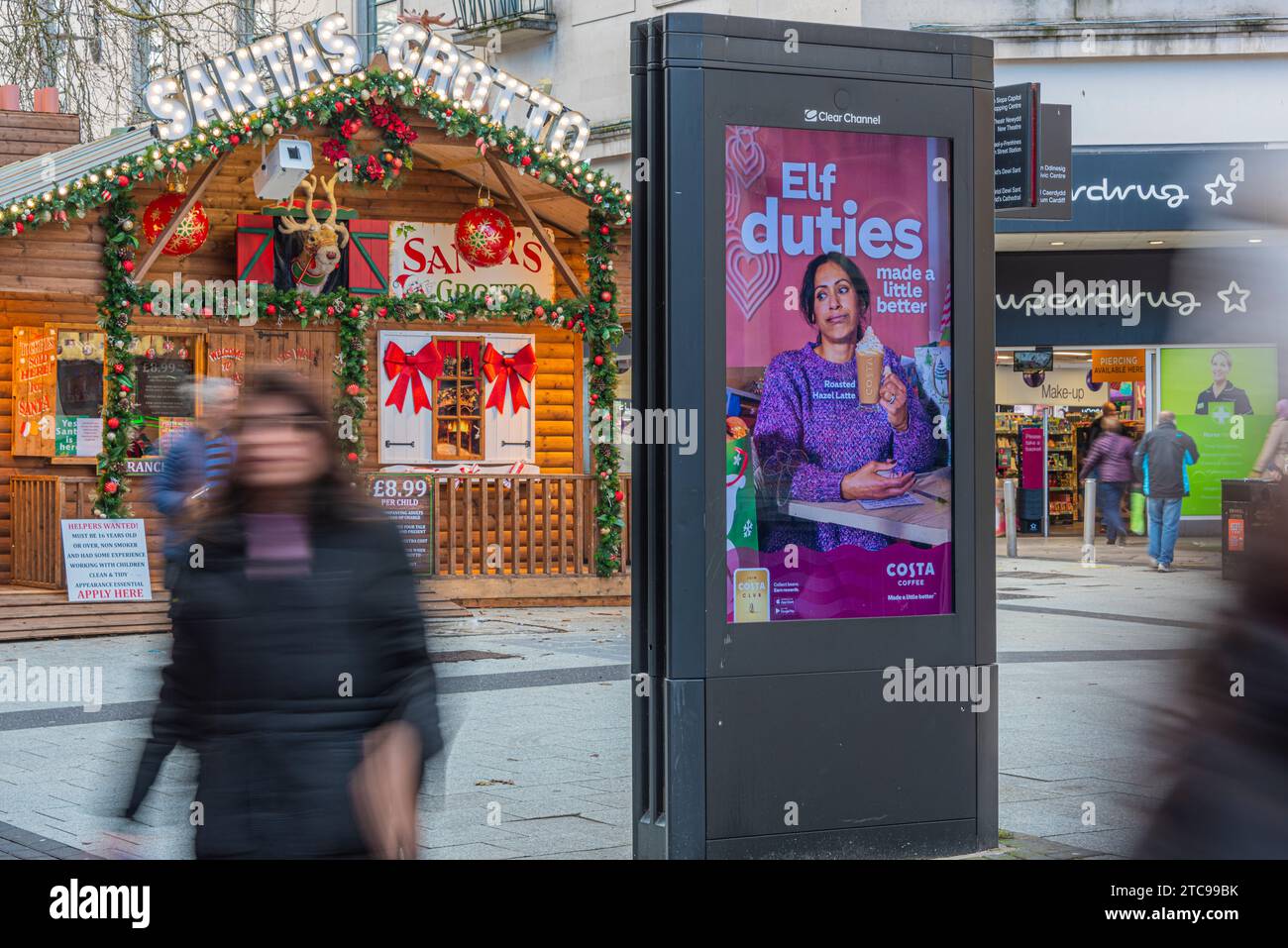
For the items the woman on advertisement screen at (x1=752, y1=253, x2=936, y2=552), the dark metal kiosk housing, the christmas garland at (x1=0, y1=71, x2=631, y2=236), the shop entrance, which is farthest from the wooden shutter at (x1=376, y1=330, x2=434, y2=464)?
the woman on advertisement screen at (x1=752, y1=253, x2=936, y2=552)

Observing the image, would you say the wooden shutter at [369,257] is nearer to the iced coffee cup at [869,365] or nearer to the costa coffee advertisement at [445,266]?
the costa coffee advertisement at [445,266]

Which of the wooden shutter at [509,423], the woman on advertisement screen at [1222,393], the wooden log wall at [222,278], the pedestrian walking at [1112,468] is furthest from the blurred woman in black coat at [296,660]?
the woman on advertisement screen at [1222,393]

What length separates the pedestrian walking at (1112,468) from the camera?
23188 millimetres

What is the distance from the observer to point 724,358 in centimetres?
612

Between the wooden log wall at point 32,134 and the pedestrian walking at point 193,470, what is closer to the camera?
the pedestrian walking at point 193,470

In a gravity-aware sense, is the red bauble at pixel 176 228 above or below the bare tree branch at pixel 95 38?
→ below

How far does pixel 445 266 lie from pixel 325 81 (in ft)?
9.09

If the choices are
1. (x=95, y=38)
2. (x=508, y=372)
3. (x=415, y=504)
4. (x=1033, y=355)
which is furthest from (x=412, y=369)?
(x=1033, y=355)

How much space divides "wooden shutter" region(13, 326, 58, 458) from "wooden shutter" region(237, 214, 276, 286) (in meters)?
2.07

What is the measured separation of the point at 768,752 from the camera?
6.13m

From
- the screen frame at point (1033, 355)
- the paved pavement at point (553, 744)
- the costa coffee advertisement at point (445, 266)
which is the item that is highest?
the costa coffee advertisement at point (445, 266)

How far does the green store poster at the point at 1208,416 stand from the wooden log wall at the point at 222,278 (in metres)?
10.5

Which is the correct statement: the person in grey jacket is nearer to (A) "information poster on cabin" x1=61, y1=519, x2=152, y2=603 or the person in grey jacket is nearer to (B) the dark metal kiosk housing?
(A) "information poster on cabin" x1=61, y1=519, x2=152, y2=603
